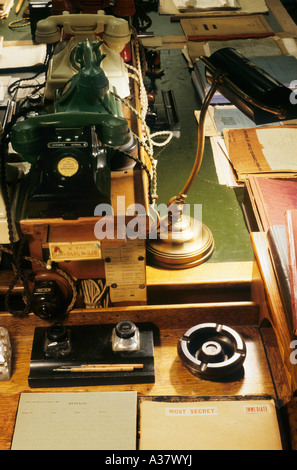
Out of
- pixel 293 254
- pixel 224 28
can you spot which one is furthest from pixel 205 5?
pixel 293 254

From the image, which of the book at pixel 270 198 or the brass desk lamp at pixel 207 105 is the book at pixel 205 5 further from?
the brass desk lamp at pixel 207 105

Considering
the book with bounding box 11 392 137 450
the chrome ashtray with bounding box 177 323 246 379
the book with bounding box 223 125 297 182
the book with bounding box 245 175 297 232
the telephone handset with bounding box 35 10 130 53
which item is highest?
the telephone handset with bounding box 35 10 130 53

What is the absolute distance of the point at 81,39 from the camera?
1.63 m

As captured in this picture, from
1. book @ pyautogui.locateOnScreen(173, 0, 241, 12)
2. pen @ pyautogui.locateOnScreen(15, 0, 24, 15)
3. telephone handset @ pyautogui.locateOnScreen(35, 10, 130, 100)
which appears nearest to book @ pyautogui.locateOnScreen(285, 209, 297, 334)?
telephone handset @ pyautogui.locateOnScreen(35, 10, 130, 100)

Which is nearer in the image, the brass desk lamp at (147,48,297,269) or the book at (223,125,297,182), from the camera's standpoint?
the brass desk lamp at (147,48,297,269)

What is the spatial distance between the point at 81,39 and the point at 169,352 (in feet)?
3.60

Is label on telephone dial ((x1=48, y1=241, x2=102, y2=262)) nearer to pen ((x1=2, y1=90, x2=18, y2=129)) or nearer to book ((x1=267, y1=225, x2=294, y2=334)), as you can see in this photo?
book ((x1=267, y1=225, x2=294, y2=334))

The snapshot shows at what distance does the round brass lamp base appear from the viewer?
150 centimetres

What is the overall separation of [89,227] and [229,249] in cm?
59

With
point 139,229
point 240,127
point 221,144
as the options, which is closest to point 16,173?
point 139,229

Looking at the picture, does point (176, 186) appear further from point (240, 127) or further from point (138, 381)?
point (138, 381)

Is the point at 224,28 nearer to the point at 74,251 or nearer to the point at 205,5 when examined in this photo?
the point at 205,5

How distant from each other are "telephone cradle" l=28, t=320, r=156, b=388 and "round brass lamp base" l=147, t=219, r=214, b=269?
295 mm

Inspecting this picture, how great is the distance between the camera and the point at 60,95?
135cm
